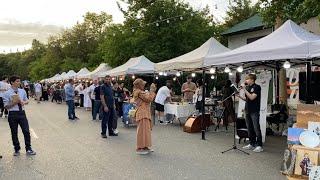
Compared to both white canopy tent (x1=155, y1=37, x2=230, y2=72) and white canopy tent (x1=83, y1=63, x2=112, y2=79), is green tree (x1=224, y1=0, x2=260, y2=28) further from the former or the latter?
white canopy tent (x1=155, y1=37, x2=230, y2=72)

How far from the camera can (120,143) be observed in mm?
12203

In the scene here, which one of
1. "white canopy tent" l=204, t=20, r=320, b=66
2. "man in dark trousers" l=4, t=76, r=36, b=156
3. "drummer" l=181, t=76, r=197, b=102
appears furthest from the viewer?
"drummer" l=181, t=76, r=197, b=102

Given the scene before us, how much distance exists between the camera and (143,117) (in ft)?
34.9

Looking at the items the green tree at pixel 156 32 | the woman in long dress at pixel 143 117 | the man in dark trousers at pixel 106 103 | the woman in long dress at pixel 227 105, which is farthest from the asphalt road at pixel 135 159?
the green tree at pixel 156 32

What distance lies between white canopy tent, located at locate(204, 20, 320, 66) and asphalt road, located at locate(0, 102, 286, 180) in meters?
2.22

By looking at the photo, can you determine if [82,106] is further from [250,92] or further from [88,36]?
[88,36]

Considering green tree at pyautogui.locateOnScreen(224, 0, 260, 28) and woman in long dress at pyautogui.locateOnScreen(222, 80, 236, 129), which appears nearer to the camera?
woman in long dress at pyautogui.locateOnScreen(222, 80, 236, 129)

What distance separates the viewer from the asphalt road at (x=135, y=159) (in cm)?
821

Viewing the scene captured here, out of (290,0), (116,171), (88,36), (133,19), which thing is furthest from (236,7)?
(116,171)

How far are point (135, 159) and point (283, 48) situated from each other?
157 inches

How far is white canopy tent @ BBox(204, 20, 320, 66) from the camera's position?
29.7ft

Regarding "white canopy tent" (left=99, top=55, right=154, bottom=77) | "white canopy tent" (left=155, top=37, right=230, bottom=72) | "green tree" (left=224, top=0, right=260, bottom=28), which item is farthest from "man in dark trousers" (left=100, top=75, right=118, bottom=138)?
"green tree" (left=224, top=0, right=260, bottom=28)

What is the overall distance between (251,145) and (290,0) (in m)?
6.12

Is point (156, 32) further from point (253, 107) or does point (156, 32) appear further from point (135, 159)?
point (135, 159)
